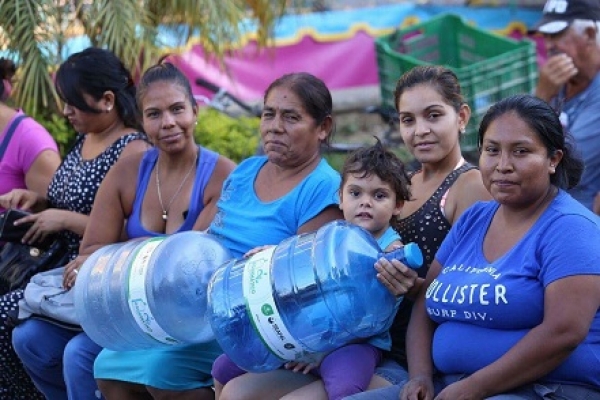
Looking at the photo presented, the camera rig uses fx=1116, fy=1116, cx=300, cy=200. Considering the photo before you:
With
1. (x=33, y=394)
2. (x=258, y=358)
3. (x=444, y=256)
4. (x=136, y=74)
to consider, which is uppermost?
(x=136, y=74)

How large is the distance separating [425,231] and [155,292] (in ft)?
3.43

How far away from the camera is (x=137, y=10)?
6.82m

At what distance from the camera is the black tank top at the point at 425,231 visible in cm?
410

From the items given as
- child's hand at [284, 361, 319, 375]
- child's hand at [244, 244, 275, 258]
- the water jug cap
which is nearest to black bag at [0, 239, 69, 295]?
child's hand at [244, 244, 275, 258]

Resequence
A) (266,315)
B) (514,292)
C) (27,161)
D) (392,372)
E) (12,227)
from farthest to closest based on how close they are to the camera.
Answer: (27,161)
(12,227)
(392,372)
(266,315)
(514,292)

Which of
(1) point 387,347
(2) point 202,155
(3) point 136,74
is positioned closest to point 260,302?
(1) point 387,347

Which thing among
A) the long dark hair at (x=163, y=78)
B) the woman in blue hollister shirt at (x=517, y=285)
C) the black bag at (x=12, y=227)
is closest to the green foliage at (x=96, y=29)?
the black bag at (x=12, y=227)

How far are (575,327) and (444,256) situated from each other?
0.64m

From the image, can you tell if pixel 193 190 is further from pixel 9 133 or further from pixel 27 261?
pixel 9 133

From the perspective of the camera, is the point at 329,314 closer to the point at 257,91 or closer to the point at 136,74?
the point at 136,74

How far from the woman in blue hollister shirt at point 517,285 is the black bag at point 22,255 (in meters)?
2.25

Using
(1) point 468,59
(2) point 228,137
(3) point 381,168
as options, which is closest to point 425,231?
(3) point 381,168

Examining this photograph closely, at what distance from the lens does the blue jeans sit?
4836mm

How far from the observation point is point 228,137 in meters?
7.98
